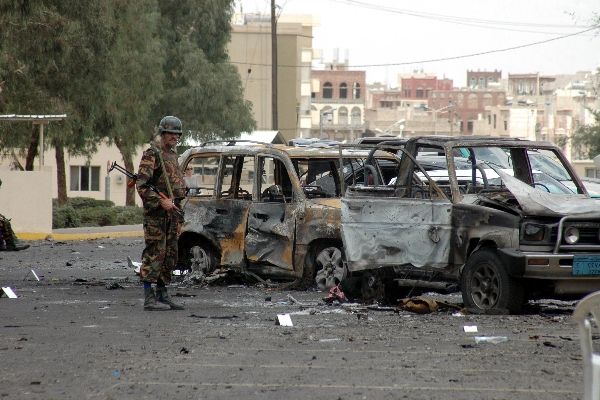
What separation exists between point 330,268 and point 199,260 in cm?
228

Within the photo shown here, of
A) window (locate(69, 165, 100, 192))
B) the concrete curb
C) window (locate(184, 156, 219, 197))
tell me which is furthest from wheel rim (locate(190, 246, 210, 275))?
window (locate(69, 165, 100, 192))

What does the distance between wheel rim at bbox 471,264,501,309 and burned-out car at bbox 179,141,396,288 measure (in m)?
2.46

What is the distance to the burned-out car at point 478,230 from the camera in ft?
41.4

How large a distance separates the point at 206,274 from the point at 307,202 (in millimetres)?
2019

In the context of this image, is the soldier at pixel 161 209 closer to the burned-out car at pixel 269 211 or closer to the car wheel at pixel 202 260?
the burned-out car at pixel 269 211

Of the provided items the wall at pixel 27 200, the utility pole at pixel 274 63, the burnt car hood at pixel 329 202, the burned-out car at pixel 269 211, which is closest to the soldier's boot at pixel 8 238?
the burned-out car at pixel 269 211

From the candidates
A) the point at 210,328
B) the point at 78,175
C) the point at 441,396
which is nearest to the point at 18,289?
the point at 210,328

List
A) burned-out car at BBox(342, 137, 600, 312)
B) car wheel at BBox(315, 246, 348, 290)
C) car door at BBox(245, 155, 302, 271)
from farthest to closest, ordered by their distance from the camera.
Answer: car door at BBox(245, 155, 302, 271), car wheel at BBox(315, 246, 348, 290), burned-out car at BBox(342, 137, 600, 312)

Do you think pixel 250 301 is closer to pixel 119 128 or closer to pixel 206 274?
pixel 206 274

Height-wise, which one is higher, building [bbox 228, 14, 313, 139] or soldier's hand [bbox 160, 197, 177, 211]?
building [bbox 228, 14, 313, 139]

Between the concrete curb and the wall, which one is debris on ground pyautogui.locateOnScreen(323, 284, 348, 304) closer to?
the concrete curb

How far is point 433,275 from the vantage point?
13.9 meters

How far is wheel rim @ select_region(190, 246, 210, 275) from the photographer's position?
1738cm

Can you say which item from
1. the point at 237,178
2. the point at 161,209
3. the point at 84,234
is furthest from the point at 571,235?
the point at 84,234
